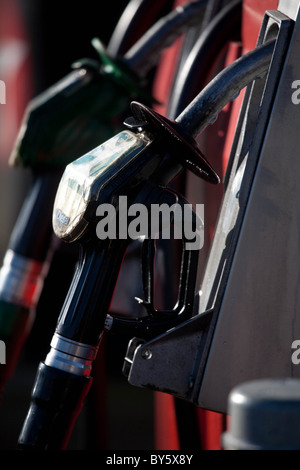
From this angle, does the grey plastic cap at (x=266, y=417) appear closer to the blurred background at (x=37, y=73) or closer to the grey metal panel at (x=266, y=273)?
the grey metal panel at (x=266, y=273)

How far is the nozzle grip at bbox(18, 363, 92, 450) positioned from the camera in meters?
0.69

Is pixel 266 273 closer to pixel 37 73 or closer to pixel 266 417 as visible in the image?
pixel 266 417

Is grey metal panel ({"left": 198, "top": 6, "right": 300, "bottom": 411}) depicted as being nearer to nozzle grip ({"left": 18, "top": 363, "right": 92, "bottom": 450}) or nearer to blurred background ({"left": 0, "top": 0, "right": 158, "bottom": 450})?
nozzle grip ({"left": 18, "top": 363, "right": 92, "bottom": 450})

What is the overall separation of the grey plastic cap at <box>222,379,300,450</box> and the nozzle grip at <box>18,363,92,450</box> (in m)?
0.28

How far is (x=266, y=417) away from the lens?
428 mm

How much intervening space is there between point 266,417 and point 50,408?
318mm

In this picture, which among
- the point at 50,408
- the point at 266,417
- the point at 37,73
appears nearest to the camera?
the point at 266,417

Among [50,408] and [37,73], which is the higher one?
[37,73]

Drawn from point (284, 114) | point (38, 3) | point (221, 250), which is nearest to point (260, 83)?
point (284, 114)

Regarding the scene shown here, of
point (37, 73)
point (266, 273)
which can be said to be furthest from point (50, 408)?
point (37, 73)

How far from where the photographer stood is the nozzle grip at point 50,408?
2.27ft

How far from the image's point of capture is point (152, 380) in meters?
0.70

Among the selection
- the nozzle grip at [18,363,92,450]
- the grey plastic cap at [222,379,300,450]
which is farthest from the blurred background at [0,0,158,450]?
the grey plastic cap at [222,379,300,450]

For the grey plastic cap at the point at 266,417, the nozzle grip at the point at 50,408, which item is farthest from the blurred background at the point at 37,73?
the grey plastic cap at the point at 266,417
